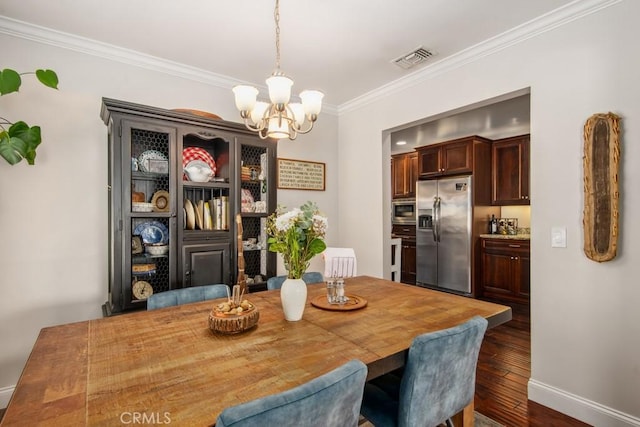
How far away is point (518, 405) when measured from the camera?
221cm

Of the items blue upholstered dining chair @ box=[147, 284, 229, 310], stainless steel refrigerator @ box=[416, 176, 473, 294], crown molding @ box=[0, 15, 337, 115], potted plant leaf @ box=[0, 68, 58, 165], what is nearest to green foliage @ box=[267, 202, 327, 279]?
blue upholstered dining chair @ box=[147, 284, 229, 310]

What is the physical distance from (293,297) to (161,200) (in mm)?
1507

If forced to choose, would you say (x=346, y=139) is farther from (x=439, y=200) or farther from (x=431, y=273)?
(x=431, y=273)

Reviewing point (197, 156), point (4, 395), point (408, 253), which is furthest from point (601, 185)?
point (4, 395)

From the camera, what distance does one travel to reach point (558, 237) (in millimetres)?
2158

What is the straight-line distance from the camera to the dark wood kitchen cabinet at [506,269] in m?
Answer: 4.43

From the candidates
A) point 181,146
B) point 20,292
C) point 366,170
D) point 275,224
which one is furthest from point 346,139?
point 20,292

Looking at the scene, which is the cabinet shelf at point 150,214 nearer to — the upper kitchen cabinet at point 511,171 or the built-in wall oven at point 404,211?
the built-in wall oven at point 404,211

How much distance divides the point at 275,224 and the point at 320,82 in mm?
2139

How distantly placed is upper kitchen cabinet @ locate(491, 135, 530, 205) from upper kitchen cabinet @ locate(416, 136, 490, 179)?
24 centimetres

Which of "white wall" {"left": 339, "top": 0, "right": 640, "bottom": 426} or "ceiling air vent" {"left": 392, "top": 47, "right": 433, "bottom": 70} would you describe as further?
"ceiling air vent" {"left": 392, "top": 47, "right": 433, "bottom": 70}

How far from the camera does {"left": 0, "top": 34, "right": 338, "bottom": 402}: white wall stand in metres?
2.21

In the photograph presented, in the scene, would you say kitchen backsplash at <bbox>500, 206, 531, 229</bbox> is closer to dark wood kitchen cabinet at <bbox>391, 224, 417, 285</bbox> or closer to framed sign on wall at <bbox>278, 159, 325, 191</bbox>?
dark wood kitchen cabinet at <bbox>391, 224, 417, 285</bbox>

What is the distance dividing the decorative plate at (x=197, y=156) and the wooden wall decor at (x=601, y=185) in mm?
2694
